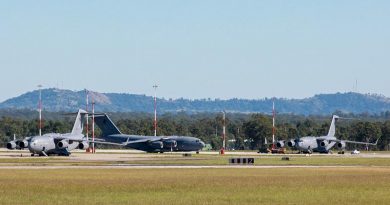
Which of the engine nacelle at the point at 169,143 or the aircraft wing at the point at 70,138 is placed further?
the engine nacelle at the point at 169,143

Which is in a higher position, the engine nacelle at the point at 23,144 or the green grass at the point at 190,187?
the engine nacelle at the point at 23,144

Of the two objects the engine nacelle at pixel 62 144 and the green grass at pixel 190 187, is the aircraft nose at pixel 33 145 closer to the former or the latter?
the engine nacelle at pixel 62 144

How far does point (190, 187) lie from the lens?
62625 millimetres

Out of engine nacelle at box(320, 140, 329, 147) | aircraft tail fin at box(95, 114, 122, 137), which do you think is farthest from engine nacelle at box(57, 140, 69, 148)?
engine nacelle at box(320, 140, 329, 147)

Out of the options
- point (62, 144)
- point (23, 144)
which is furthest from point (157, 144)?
point (23, 144)

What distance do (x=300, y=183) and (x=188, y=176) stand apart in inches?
438

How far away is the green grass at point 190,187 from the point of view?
5350 centimetres

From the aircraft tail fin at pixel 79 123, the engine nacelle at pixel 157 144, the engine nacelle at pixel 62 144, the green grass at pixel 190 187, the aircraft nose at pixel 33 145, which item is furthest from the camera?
the engine nacelle at pixel 157 144

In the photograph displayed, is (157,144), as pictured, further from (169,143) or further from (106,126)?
(106,126)

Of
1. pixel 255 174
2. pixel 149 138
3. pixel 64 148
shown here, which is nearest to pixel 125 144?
pixel 149 138

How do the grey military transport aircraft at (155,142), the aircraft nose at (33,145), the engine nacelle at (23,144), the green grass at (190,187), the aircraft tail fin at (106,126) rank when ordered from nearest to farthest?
the green grass at (190,187) < the aircraft nose at (33,145) < the engine nacelle at (23,144) < the grey military transport aircraft at (155,142) < the aircraft tail fin at (106,126)

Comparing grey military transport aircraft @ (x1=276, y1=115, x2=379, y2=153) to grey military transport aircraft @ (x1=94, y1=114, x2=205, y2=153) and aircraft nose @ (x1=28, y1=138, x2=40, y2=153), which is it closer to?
grey military transport aircraft @ (x1=94, y1=114, x2=205, y2=153)

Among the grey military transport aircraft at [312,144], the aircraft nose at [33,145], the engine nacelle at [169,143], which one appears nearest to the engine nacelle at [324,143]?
the grey military transport aircraft at [312,144]

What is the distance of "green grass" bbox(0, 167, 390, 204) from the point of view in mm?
53500
